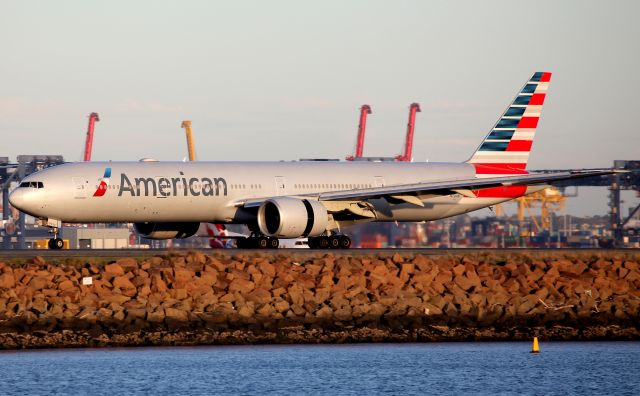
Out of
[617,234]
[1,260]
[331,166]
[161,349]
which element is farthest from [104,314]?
[617,234]

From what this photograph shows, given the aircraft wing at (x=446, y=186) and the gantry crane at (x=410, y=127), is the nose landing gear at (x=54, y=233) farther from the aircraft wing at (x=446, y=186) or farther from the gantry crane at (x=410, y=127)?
the gantry crane at (x=410, y=127)

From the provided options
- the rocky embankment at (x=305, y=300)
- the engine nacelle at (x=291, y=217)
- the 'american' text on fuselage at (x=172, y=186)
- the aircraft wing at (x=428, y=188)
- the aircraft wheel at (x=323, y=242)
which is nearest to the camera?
the rocky embankment at (x=305, y=300)

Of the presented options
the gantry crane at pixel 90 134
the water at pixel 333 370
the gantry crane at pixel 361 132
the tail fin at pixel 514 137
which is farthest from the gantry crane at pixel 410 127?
the water at pixel 333 370

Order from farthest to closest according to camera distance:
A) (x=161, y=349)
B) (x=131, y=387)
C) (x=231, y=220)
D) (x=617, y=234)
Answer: (x=617, y=234) < (x=231, y=220) < (x=161, y=349) < (x=131, y=387)

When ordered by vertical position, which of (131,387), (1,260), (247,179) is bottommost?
(131,387)

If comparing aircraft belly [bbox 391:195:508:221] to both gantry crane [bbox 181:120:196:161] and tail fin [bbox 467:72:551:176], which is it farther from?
gantry crane [bbox 181:120:196:161]

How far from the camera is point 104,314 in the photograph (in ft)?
123

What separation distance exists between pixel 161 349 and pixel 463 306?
9.65 meters

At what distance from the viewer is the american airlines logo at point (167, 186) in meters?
51.6

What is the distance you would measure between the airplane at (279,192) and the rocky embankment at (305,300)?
28.8 feet

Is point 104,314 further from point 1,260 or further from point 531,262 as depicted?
point 531,262

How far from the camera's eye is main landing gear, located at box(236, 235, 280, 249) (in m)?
53.4

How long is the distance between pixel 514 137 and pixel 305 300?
25054mm

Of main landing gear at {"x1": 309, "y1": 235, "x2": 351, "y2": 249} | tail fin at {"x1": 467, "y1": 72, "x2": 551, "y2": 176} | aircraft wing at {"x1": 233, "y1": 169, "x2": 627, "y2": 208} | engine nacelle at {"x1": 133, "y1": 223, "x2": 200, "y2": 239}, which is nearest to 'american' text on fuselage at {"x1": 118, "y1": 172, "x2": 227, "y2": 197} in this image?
→ aircraft wing at {"x1": 233, "y1": 169, "x2": 627, "y2": 208}
